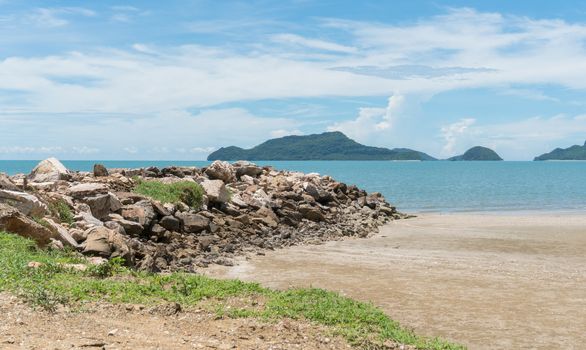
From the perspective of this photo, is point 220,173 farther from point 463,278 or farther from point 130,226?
point 463,278

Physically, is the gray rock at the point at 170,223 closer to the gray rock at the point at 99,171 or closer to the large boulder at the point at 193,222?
the large boulder at the point at 193,222

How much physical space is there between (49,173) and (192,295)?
1835 cm

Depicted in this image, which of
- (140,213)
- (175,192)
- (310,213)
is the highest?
(175,192)

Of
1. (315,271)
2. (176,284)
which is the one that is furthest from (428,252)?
(176,284)

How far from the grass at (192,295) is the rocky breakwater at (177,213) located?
140 inches

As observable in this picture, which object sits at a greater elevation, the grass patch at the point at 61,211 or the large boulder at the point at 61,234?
the grass patch at the point at 61,211

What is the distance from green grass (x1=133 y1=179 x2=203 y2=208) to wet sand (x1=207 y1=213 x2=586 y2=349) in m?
6.13

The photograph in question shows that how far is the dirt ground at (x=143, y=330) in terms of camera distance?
9.23 m

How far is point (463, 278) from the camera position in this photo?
1920 centimetres

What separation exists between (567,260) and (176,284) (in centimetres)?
1642

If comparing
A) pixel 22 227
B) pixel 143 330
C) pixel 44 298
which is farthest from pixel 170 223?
pixel 143 330

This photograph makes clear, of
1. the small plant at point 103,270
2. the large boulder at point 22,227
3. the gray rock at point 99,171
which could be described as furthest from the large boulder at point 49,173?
the small plant at point 103,270

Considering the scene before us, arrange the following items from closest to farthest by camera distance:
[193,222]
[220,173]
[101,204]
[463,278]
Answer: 1. [463,278]
2. [101,204]
3. [193,222]
4. [220,173]

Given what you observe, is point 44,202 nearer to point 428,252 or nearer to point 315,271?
point 315,271
